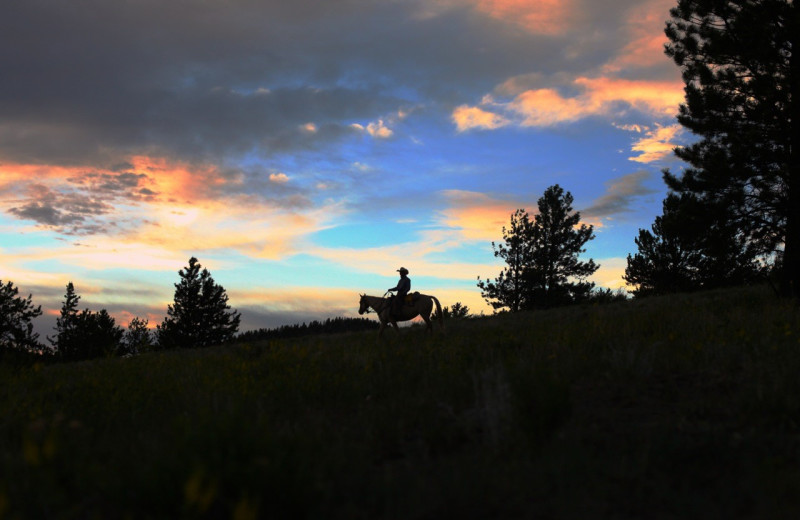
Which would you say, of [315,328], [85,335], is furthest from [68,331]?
[315,328]

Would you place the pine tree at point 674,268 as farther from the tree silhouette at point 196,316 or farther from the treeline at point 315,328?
the tree silhouette at point 196,316

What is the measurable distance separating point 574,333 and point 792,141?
10518mm

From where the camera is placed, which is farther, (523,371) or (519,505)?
(523,371)

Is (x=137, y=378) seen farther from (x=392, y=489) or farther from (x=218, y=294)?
(x=218, y=294)

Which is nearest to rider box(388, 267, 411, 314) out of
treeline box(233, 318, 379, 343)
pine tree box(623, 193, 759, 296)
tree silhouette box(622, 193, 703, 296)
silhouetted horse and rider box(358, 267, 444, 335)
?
silhouetted horse and rider box(358, 267, 444, 335)

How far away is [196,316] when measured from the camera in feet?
149

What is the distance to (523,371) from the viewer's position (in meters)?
6.37

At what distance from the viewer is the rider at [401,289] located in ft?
55.4

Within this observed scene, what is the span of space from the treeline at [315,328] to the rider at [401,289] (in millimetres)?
12372

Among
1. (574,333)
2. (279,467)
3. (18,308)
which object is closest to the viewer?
(279,467)

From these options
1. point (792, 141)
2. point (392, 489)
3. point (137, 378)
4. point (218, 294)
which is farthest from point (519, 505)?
point (218, 294)

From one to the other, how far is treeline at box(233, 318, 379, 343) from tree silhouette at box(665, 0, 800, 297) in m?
18.1

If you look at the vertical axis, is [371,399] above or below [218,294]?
below

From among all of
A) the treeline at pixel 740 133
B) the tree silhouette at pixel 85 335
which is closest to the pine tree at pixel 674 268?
the treeline at pixel 740 133
